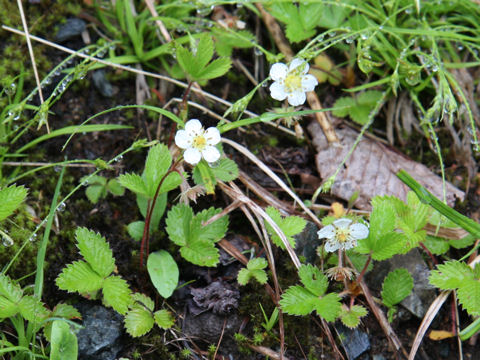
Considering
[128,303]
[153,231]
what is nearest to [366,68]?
[153,231]

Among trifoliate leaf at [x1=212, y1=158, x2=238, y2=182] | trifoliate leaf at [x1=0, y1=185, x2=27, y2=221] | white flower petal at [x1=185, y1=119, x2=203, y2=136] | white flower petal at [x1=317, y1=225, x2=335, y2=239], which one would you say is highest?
white flower petal at [x1=185, y1=119, x2=203, y2=136]

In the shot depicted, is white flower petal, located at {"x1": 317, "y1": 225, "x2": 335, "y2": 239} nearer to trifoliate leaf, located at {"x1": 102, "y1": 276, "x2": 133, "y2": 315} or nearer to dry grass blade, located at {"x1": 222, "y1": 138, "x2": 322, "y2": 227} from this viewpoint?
dry grass blade, located at {"x1": 222, "y1": 138, "x2": 322, "y2": 227}

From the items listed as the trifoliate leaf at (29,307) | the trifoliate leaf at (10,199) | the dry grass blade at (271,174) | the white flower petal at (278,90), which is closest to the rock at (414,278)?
the dry grass blade at (271,174)

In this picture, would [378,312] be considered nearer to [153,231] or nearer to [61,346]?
[153,231]

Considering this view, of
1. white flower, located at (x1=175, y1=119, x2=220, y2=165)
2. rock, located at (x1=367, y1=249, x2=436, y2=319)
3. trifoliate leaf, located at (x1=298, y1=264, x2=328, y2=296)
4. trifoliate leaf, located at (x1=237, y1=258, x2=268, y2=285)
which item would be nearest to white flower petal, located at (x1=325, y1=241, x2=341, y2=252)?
trifoliate leaf, located at (x1=298, y1=264, x2=328, y2=296)

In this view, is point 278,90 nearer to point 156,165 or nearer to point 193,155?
point 193,155

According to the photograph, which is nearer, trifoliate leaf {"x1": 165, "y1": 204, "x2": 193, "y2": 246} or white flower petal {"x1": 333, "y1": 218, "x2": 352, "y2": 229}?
white flower petal {"x1": 333, "y1": 218, "x2": 352, "y2": 229}
